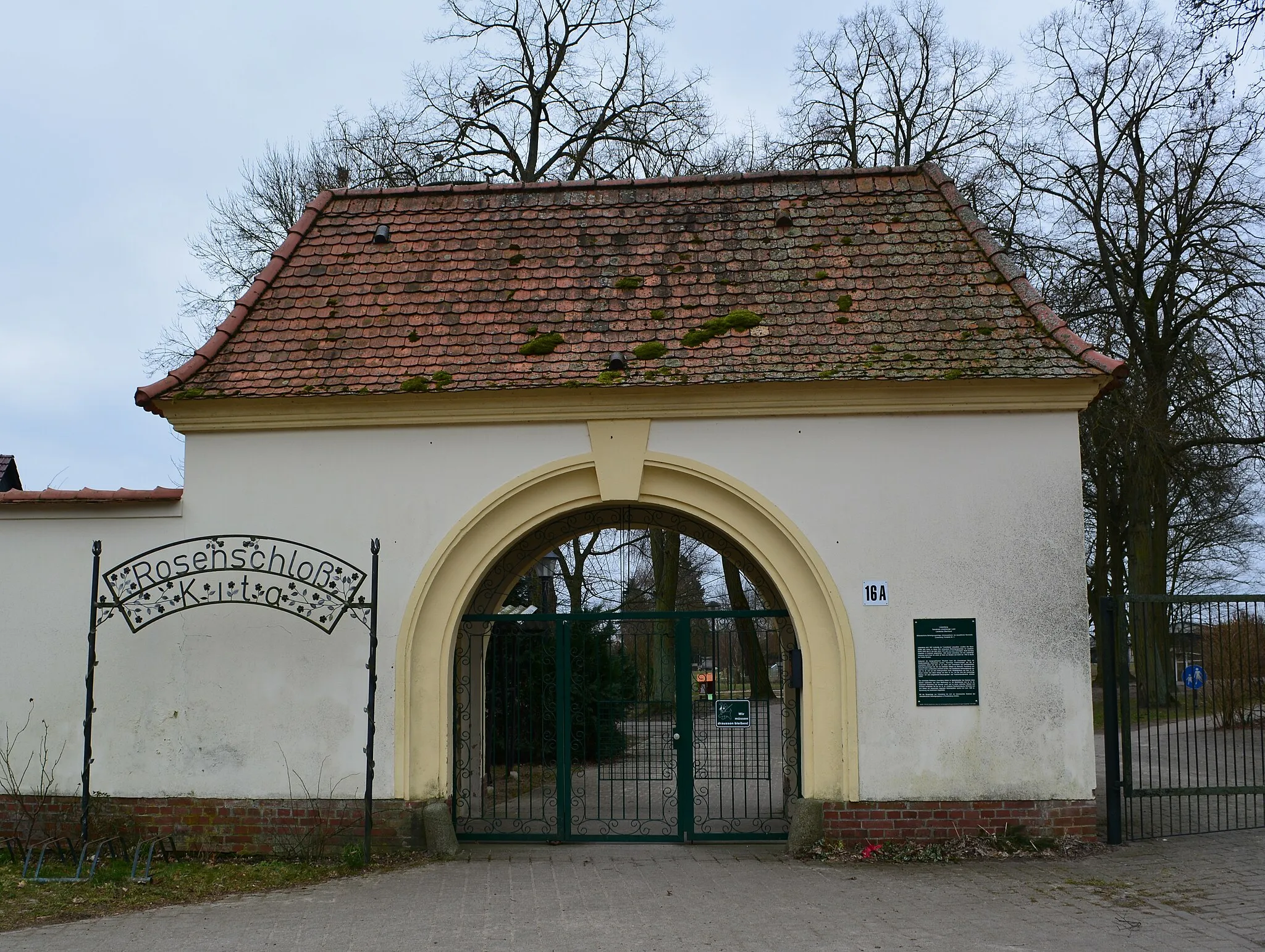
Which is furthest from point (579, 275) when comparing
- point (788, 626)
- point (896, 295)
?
point (788, 626)

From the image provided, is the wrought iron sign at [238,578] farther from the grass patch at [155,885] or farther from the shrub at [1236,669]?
the shrub at [1236,669]

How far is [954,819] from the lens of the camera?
30.1 ft

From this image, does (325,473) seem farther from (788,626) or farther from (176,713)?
(788,626)

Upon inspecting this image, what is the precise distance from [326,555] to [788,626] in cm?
418

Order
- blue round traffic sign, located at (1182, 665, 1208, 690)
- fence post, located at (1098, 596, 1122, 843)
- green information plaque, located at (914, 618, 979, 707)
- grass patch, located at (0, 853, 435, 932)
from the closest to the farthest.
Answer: grass patch, located at (0, 853, 435, 932) < green information plaque, located at (914, 618, 979, 707) < fence post, located at (1098, 596, 1122, 843) < blue round traffic sign, located at (1182, 665, 1208, 690)

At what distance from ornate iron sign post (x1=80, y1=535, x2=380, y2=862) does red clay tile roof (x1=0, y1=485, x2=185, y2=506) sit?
0.46 m

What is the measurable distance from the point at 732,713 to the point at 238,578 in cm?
453

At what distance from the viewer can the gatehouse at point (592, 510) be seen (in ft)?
30.6

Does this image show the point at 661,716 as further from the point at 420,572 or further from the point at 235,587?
the point at 235,587

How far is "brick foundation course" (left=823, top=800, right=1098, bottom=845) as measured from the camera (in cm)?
916

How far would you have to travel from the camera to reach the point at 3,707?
953 cm

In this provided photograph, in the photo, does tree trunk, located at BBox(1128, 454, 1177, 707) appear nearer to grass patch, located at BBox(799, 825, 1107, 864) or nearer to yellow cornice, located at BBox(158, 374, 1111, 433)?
grass patch, located at BBox(799, 825, 1107, 864)

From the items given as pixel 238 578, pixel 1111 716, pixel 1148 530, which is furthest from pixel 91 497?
pixel 1148 530

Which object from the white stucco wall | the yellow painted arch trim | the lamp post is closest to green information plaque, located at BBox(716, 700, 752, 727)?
the yellow painted arch trim
